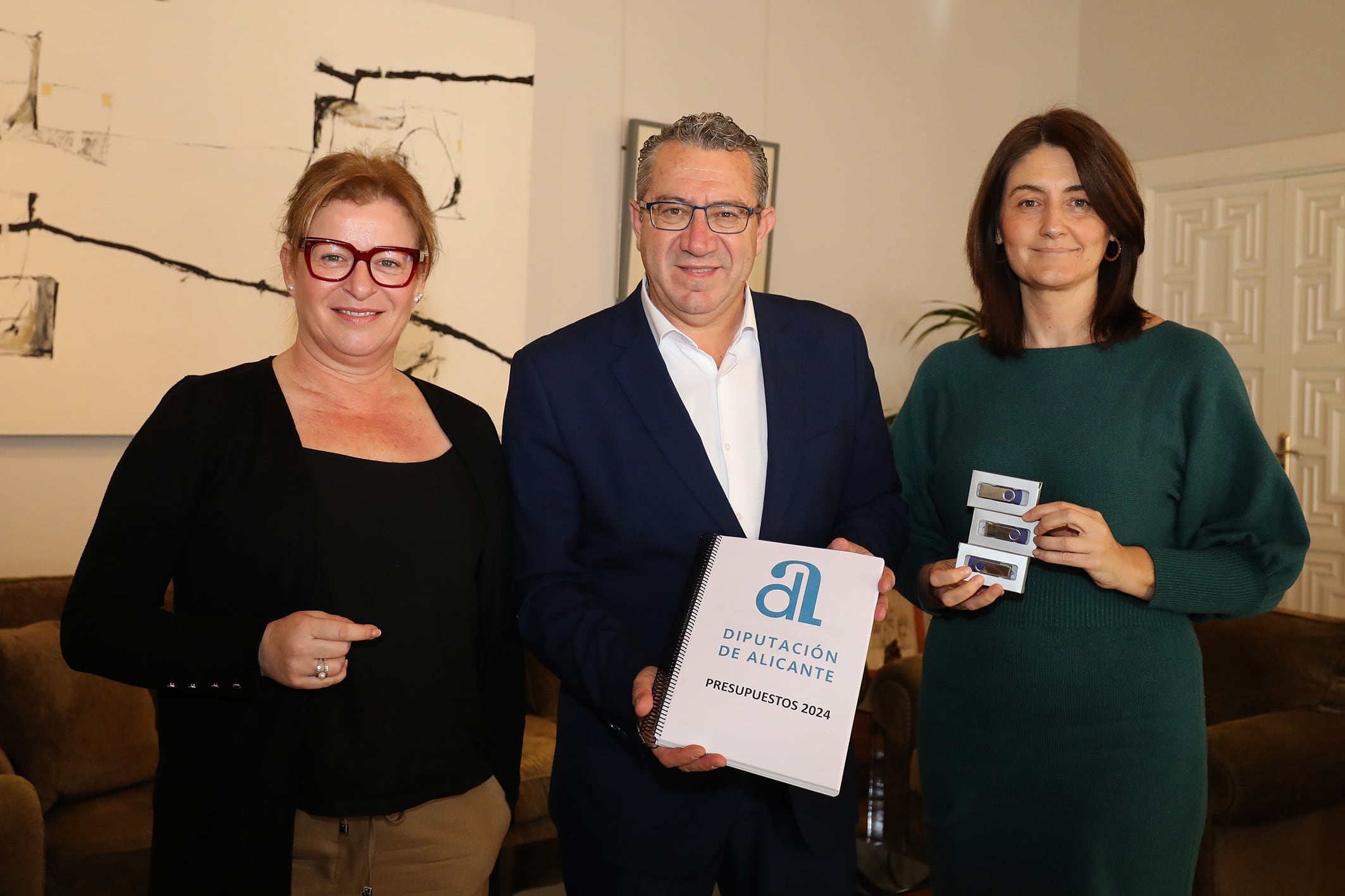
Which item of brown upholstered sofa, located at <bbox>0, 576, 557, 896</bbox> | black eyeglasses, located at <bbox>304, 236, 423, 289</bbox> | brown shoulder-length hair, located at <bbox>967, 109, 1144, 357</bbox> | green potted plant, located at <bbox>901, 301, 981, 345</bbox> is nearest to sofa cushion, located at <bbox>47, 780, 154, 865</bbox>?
brown upholstered sofa, located at <bbox>0, 576, 557, 896</bbox>

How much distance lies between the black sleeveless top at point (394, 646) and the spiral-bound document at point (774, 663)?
1.19 ft

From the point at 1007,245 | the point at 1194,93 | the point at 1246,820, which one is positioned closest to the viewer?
the point at 1007,245

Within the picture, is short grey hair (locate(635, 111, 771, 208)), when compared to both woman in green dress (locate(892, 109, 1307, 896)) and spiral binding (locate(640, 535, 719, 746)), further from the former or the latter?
spiral binding (locate(640, 535, 719, 746))

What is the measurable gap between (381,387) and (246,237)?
198 centimetres

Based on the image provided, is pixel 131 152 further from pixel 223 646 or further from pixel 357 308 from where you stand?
pixel 223 646

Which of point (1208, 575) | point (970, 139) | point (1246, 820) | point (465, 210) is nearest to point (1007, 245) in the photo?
point (1208, 575)

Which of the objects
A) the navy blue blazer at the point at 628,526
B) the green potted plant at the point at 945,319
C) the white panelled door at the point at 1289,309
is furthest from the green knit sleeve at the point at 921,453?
the white panelled door at the point at 1289,309

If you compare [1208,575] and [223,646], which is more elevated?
[1208,575]

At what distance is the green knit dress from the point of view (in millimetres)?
1753

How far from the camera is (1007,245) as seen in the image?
1960 mm

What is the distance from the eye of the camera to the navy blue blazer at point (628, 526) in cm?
166

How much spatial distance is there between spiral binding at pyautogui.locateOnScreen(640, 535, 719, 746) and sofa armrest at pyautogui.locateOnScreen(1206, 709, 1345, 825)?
2074 millimetres

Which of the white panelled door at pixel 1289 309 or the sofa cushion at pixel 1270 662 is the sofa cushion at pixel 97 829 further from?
the white panelled door at pixel 1289 309

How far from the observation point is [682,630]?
5.05 feet
